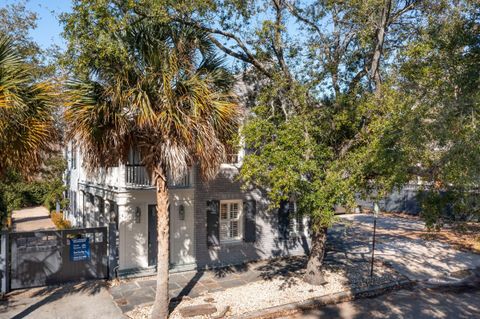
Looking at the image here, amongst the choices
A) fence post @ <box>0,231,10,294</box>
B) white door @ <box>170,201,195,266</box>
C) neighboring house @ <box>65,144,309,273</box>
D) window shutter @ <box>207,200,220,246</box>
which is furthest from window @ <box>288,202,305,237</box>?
fence post @ <box>0,231,10,294</box>

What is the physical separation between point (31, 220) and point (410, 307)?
899 inches

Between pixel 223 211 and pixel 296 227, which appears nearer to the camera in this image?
pixel 223 211

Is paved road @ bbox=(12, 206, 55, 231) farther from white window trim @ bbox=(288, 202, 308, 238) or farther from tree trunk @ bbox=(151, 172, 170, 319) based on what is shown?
tree trunk @ bbox=(151, 172, 170, 319)

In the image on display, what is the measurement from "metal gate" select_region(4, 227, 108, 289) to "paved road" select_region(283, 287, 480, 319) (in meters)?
6.38

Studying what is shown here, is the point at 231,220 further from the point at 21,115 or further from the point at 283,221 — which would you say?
the point at 21,115

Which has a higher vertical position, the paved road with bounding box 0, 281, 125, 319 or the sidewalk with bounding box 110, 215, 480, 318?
the paved road with bounding box 0, 281, 125, 319

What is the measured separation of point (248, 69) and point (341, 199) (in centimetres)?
551

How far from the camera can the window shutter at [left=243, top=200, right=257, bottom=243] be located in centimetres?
1396

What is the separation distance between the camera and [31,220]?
24.2 m

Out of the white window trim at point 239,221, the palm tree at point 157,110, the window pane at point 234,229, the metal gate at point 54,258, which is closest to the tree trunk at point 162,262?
the palm tree at point 157,110

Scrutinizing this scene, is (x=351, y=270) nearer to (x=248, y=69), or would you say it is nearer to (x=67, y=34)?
(x=248, y=69)

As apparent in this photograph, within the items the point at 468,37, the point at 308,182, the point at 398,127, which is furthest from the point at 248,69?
the point at 468,37

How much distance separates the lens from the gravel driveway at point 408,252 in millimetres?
13922

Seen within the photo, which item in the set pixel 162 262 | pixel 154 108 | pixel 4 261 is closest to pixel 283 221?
pixel 162 262
